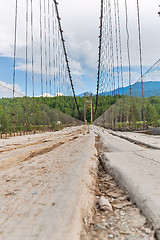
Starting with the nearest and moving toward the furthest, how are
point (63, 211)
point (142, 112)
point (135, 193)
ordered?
point (63, 211), point (135, 193), point (142, 112)

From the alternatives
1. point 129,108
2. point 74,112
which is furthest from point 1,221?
point 74,112

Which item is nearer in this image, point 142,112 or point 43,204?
point 43,204

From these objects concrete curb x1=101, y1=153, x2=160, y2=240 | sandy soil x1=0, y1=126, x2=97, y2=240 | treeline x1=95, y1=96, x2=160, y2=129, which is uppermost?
treeline x1=95, y1=96, x2=160, y2=129

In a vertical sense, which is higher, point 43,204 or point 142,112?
point 142,112

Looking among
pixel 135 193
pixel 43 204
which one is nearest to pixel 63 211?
pixel 43 204

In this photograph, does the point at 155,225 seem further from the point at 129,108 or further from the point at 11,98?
the point at 129,108

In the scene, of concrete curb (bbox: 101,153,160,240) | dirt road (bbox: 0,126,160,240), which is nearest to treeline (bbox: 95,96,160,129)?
concrete curb (bbox: 101,153,160,240)

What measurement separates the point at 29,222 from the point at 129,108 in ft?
26.0

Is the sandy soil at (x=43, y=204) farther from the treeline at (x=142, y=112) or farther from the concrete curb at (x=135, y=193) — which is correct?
the treeline at (x=142, y=112)

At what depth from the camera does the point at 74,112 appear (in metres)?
46.5

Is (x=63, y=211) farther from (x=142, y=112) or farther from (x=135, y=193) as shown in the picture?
(x=142, y=112)

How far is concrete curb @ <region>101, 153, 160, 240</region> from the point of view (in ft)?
1.69

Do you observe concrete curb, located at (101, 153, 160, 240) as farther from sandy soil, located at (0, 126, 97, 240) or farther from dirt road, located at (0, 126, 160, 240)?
sandy soil, located at (0, 126, 97, 240)

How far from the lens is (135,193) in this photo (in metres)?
0.72
